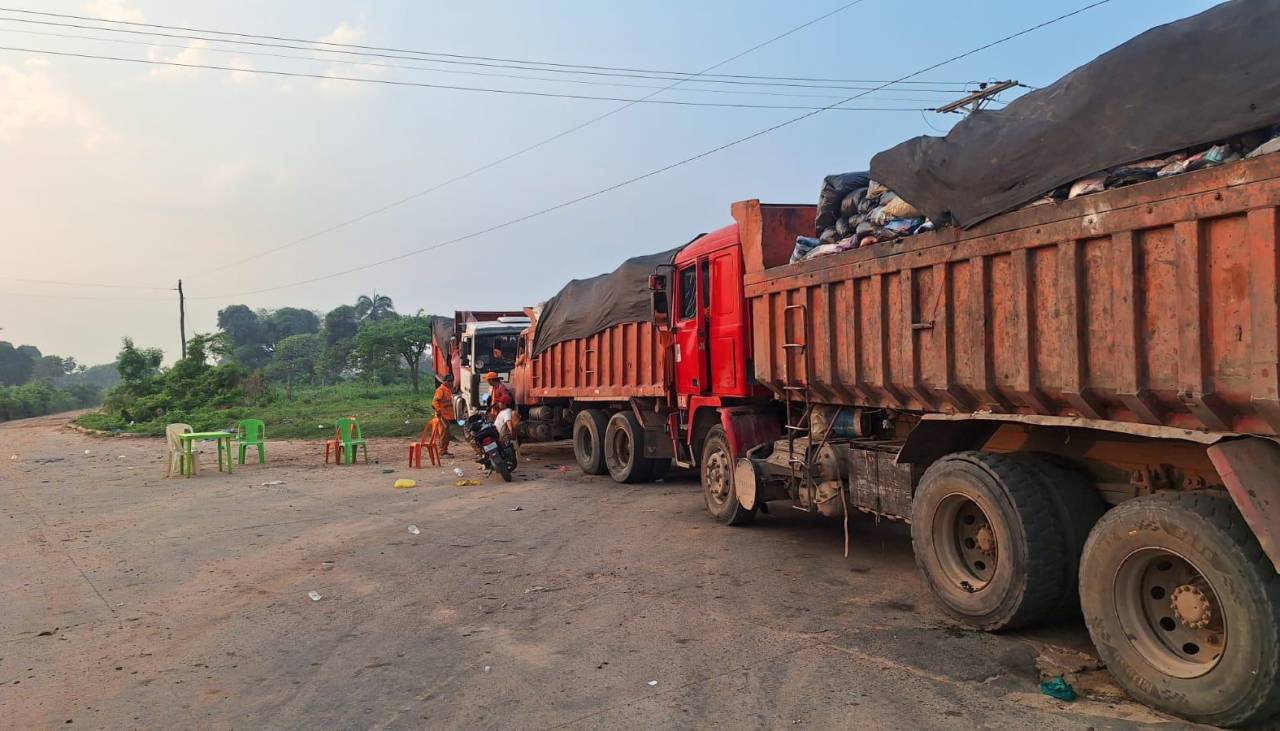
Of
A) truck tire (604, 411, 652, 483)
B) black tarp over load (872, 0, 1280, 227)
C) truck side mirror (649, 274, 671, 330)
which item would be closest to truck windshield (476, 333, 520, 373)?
truck tire (604, 411, 652, 483)

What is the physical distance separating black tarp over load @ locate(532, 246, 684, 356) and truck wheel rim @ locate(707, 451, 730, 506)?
290cm

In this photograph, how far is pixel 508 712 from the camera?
3.84 metres

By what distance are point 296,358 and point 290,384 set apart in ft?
20.9

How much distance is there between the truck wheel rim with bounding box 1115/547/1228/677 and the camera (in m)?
3.55

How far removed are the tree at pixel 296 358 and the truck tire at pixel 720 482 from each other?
182ft

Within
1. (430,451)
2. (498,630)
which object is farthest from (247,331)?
(498,630)

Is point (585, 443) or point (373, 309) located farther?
point (373, 309)

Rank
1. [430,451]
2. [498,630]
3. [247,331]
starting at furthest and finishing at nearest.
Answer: [247,331]
[430,451]
[498,630]

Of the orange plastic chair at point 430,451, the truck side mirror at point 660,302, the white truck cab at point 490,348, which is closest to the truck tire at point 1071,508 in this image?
the truck side mirror at point 660,302

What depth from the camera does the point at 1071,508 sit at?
4.43 meters

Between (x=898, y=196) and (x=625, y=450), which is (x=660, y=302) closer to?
(x=625, y=450)

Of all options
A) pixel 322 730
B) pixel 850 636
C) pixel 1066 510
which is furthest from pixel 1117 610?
pixel 322 730

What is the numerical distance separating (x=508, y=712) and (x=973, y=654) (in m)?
2.49

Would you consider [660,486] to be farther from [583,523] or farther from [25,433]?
[25,433]
